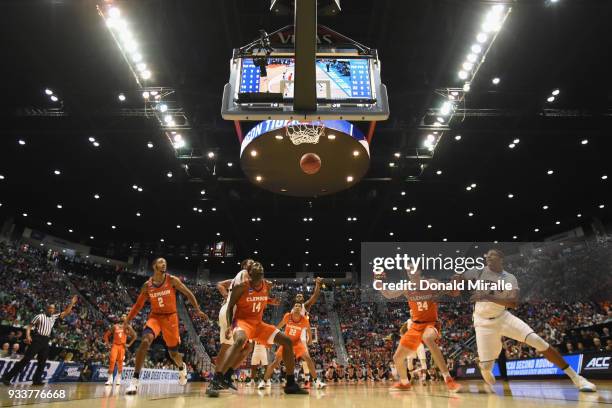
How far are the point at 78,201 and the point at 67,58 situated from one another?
43.4ft

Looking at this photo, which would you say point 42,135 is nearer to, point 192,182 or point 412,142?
point 192,182

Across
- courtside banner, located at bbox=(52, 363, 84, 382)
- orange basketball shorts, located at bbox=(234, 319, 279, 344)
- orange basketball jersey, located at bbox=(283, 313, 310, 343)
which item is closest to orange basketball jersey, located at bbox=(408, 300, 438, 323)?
orange basketball shorts, located at bbox=(234, 319, 279, 344)

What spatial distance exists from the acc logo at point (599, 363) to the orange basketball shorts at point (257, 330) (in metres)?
8.83

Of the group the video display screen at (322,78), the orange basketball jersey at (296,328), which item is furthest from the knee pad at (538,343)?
the orange basketball jersey at (296,328)

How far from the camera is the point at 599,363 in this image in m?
9.98

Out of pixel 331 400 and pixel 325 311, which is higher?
pixel 325 311

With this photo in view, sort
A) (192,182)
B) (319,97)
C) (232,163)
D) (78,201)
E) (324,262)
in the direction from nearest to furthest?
(319,97) → (232,163) → (192,182) → (78,201) → (324,262)

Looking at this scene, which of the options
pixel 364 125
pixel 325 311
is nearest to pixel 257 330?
pixel 364 125

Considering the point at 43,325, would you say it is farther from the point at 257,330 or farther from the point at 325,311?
the point at 325,311

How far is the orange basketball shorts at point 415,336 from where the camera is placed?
255 inches

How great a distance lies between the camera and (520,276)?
25312mm

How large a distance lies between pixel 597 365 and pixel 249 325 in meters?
9.50

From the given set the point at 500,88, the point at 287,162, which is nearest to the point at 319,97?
the point at 287,162

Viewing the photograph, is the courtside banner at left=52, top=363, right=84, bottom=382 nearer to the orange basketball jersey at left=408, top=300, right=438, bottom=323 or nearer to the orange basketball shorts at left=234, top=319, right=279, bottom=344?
the orange basketball shorts at left=234, top=319, right=279, bottom=344
